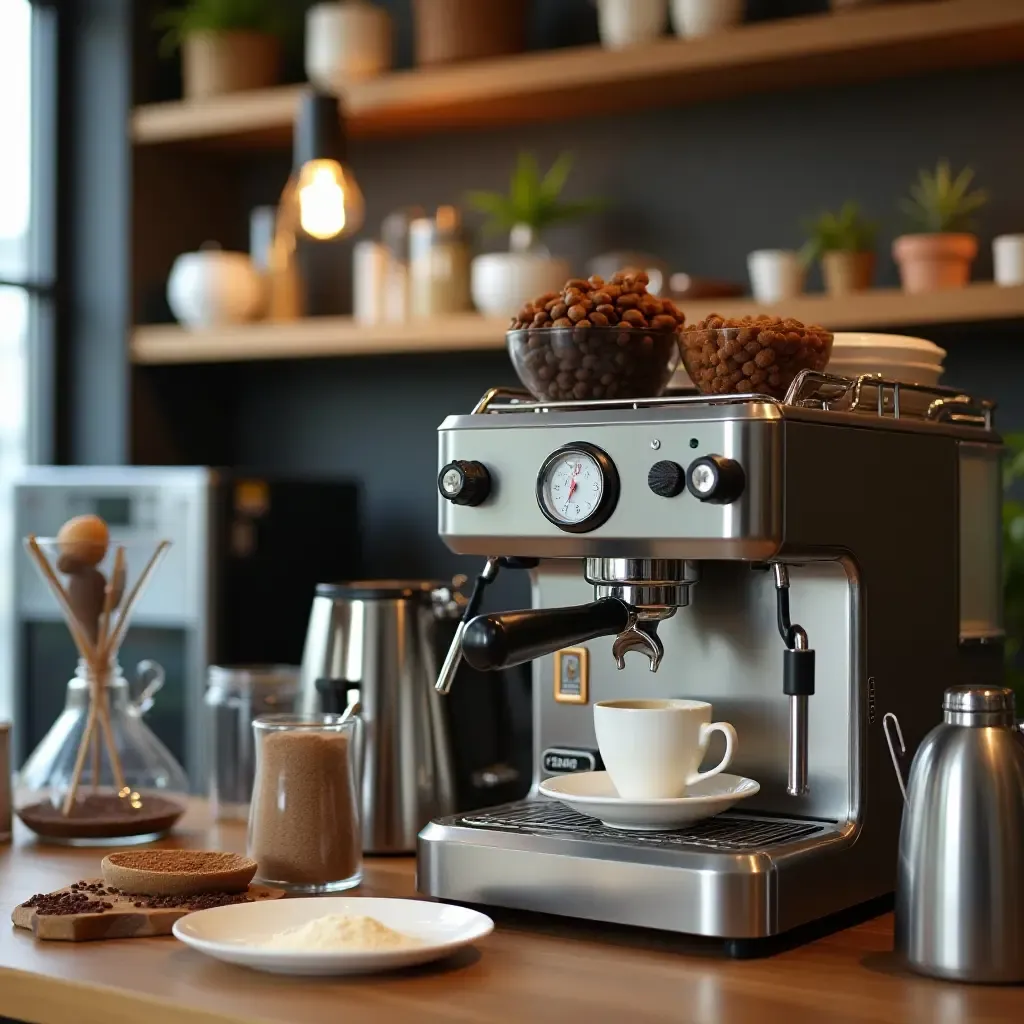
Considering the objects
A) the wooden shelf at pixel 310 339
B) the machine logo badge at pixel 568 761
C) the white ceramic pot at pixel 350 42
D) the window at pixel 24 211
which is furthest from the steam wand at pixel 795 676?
the window at pixel 24 211

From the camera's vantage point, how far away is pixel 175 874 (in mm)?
1214

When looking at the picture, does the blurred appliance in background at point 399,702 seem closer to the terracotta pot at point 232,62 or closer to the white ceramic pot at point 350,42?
the white ceramic pot at point 350,42

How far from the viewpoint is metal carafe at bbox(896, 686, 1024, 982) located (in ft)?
3.40

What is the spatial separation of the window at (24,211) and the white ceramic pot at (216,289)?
0.37m

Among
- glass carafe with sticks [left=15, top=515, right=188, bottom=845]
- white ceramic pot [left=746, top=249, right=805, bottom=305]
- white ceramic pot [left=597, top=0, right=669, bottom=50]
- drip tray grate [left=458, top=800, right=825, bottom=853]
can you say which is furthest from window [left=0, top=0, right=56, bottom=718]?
drip tray grate [left=458, top=800, right=825, bottom=853]

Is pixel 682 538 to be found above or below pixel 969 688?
above

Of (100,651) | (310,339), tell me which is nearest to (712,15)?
(310,339)

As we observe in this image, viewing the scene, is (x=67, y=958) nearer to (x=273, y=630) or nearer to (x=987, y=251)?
(x=273, y=630)

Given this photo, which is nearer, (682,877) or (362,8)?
(682,877)

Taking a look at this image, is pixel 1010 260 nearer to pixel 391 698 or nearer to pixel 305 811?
pixel 391 698

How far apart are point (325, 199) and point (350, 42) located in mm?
676

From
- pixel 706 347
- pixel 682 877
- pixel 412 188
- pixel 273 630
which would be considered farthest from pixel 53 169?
pixel 682 877

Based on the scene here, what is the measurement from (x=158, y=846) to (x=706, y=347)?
69 centimetres

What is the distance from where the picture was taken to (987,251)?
2.42 m
